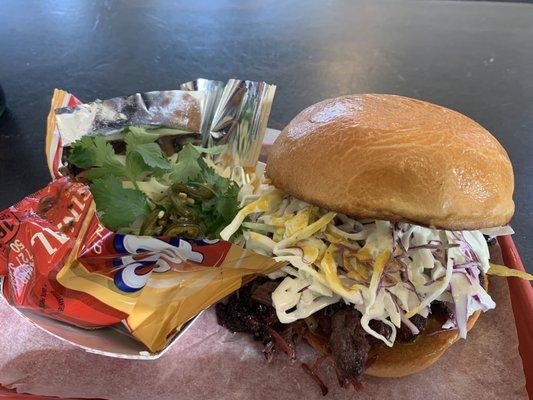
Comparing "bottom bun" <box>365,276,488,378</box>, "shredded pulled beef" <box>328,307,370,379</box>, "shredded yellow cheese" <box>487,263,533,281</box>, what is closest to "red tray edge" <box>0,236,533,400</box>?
"shredded yellow cheese" <box>487,263,533,281</box>

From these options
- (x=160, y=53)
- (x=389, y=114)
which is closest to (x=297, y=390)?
(x=389, y=114)

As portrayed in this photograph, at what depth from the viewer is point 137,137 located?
→ 1.37m

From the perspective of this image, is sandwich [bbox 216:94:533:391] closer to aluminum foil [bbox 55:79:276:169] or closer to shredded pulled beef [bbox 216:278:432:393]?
shredded pulled beef [bbox 216:278:432:393]

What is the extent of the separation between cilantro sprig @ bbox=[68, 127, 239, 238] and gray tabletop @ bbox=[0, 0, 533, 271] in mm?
569

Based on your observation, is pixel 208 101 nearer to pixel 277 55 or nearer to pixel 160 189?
pixel 160 189

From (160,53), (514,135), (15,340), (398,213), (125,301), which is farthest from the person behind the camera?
(160,53)

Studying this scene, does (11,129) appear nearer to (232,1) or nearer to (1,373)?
(1,373)

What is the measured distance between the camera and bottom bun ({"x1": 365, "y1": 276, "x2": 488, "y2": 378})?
111 centimetres

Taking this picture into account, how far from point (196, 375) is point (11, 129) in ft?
4.59

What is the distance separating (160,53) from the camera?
2584 mm

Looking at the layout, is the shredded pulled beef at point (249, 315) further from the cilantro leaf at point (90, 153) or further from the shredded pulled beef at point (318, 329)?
the cilantro leaf at point (90, 153)

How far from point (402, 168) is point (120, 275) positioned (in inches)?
25.9

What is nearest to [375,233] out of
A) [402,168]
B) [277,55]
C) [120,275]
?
[402,168]

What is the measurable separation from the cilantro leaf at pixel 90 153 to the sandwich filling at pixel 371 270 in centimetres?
39
